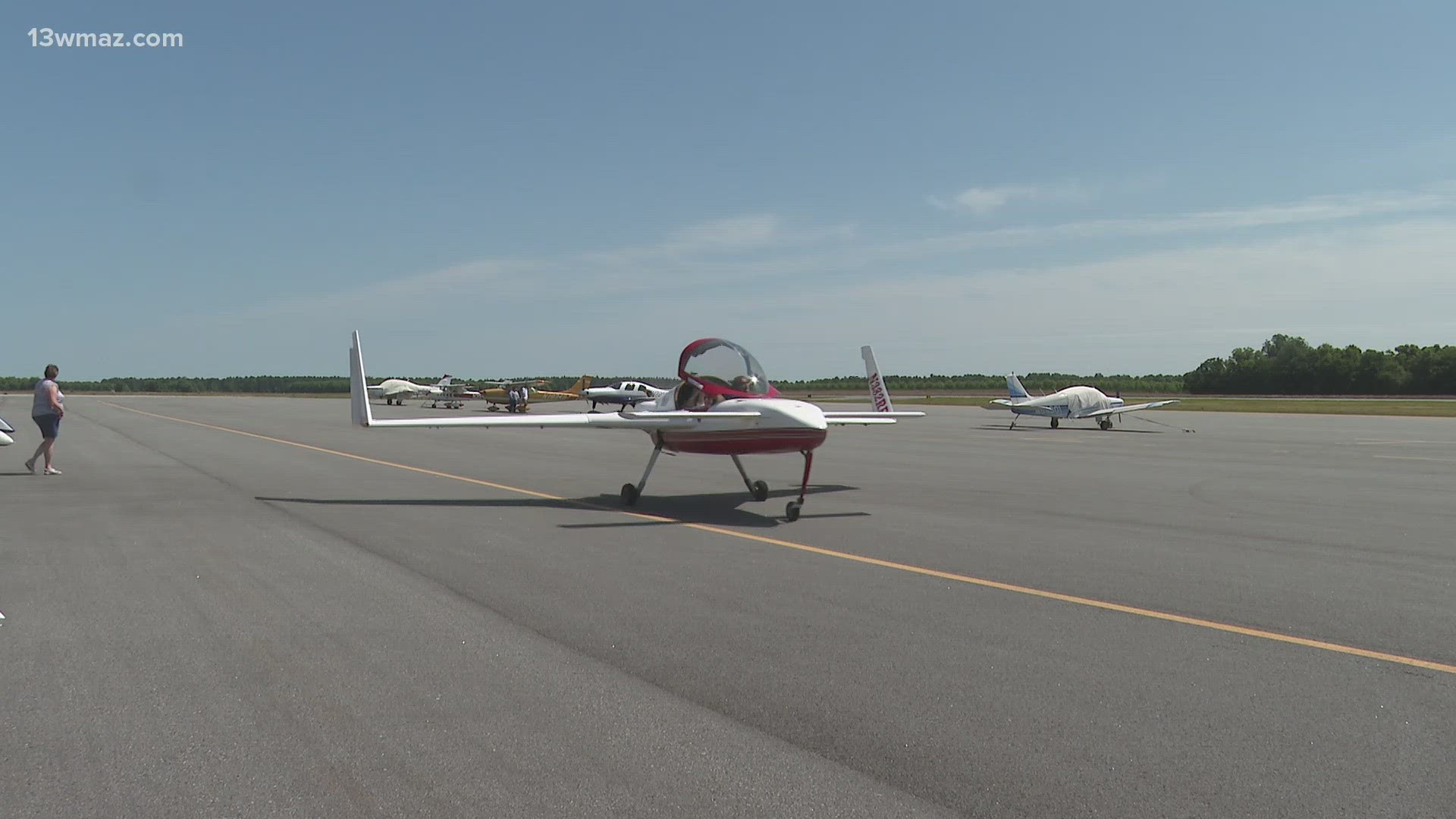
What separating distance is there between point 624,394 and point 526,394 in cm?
780

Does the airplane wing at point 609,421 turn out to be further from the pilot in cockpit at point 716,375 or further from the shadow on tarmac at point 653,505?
the shadow on tarmac at point 653,505

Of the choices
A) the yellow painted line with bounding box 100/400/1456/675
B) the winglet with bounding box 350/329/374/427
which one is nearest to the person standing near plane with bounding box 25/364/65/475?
the winglet with bounding box 350/329/374/427

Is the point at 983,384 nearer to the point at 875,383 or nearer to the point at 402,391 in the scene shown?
the point at 402,391

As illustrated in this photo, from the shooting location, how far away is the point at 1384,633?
19.2 ft

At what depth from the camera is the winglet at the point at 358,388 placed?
12.5 metres

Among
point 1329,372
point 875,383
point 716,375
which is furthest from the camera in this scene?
point 1329,372

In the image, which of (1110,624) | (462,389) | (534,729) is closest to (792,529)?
(1110,624)

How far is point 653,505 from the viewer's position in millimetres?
12734

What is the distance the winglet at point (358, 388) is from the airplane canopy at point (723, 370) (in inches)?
182

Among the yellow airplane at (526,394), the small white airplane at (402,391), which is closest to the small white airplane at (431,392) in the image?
the small white airplane at (402,391)

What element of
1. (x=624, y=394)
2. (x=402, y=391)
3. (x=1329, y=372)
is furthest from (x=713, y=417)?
(x=1329, y=372)

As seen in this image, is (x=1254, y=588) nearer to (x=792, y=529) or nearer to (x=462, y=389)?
(x=792, y=529)

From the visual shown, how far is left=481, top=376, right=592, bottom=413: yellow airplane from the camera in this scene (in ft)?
190

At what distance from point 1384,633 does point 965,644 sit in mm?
2913
